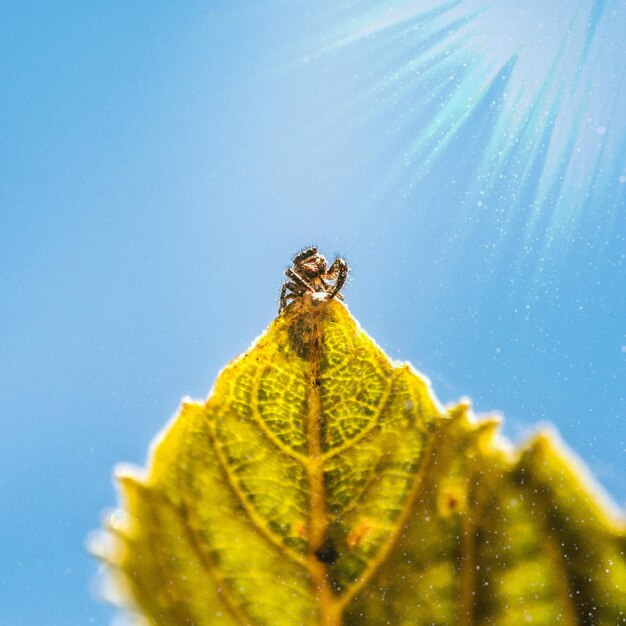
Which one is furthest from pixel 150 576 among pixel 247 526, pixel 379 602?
pixel 379 602

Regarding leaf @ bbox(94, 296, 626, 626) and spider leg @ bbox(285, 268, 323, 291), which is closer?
leaf @ bbox(94, 296, 626, 626)

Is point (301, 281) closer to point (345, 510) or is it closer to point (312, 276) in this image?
point (312, 276)

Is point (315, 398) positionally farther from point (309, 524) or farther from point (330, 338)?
point (309, 524)

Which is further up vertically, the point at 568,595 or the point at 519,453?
the point at 519,453

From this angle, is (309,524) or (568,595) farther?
(309,524)

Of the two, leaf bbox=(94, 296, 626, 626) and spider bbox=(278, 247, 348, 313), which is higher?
spider bbox=(278, 247, 348, 313)

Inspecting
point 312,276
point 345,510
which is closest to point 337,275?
point 312,276
